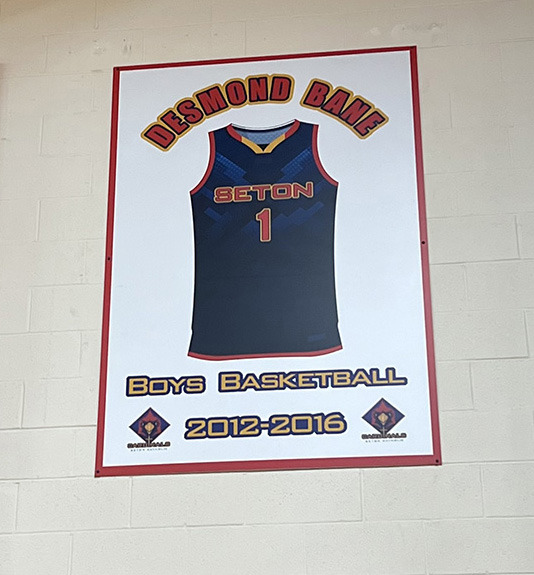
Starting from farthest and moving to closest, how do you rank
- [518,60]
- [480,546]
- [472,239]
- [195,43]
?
[195,43]
[518,60]
[472,239]
[480,546]

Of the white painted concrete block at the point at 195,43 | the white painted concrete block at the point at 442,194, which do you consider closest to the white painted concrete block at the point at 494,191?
the white painted concrete block at the point at 442,194

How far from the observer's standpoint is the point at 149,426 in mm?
2857

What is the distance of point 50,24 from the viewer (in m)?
3.43

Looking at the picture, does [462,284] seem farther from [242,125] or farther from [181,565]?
[181,565]

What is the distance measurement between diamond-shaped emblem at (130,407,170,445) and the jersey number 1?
66 centimetres

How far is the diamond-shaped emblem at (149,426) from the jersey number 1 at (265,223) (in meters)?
0.66

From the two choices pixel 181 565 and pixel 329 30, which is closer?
pixel 181 565

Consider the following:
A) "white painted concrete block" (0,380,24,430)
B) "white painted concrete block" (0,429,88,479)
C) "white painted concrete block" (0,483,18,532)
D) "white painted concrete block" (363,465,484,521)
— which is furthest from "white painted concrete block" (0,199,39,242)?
"white painted concrete block" (363,465,484,521)

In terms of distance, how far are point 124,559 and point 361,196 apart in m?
1.35

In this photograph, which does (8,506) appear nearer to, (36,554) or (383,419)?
(36,554)

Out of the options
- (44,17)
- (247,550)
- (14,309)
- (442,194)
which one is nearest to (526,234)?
(442,194)

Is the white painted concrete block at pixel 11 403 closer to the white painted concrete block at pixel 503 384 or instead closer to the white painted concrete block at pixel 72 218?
the white painted concrete block at pixel 72 218

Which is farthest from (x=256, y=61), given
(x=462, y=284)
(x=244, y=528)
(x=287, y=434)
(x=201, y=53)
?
(x=244, y=528)

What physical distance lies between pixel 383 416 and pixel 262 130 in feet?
3.48
